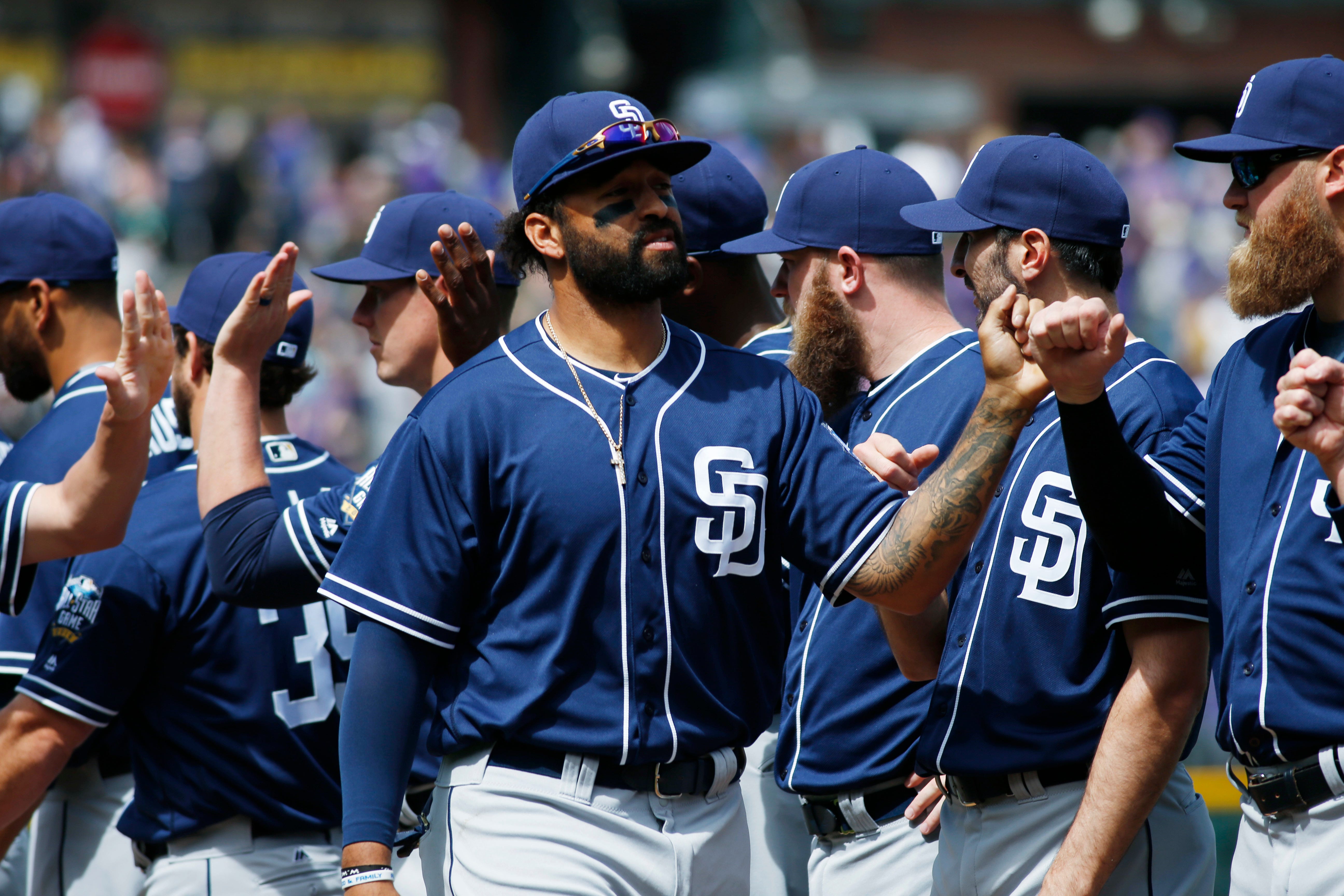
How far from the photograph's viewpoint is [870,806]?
143 inches

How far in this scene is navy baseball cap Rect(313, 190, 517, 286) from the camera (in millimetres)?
4328

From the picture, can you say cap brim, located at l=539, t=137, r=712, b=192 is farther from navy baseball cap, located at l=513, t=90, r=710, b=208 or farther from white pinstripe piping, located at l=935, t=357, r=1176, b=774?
white pinstripe piping, located at l=935, t=357, r=1176, b=774

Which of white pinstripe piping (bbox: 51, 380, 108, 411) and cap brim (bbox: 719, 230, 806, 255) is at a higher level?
cap brim (bbox: 719, 230, 806, 255)

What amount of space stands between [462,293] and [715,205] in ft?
4.24

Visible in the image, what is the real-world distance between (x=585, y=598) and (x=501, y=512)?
24cm

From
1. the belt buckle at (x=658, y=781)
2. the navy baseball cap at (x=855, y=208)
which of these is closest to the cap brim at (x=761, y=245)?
the navy baseball cap at (x=855, y=208)

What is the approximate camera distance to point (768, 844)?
4.37 metres

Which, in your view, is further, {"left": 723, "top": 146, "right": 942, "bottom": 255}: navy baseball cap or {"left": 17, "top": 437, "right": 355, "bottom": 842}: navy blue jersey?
{"left": 723, "top": 146, "right": 942, "bottom": 255}: navy baseball cap

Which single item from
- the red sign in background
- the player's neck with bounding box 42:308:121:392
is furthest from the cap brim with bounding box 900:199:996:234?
the red sign in background

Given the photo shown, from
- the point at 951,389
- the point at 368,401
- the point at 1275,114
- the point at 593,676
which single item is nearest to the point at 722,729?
the point at 593,676

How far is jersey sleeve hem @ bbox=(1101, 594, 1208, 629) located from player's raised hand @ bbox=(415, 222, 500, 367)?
161 cm

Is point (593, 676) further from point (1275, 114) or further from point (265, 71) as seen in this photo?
point (265, 71)

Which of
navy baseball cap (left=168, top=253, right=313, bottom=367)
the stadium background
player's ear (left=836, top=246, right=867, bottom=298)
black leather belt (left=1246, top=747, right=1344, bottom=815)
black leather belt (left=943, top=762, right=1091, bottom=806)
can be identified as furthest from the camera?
the stadium background

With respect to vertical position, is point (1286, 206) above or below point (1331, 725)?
above
